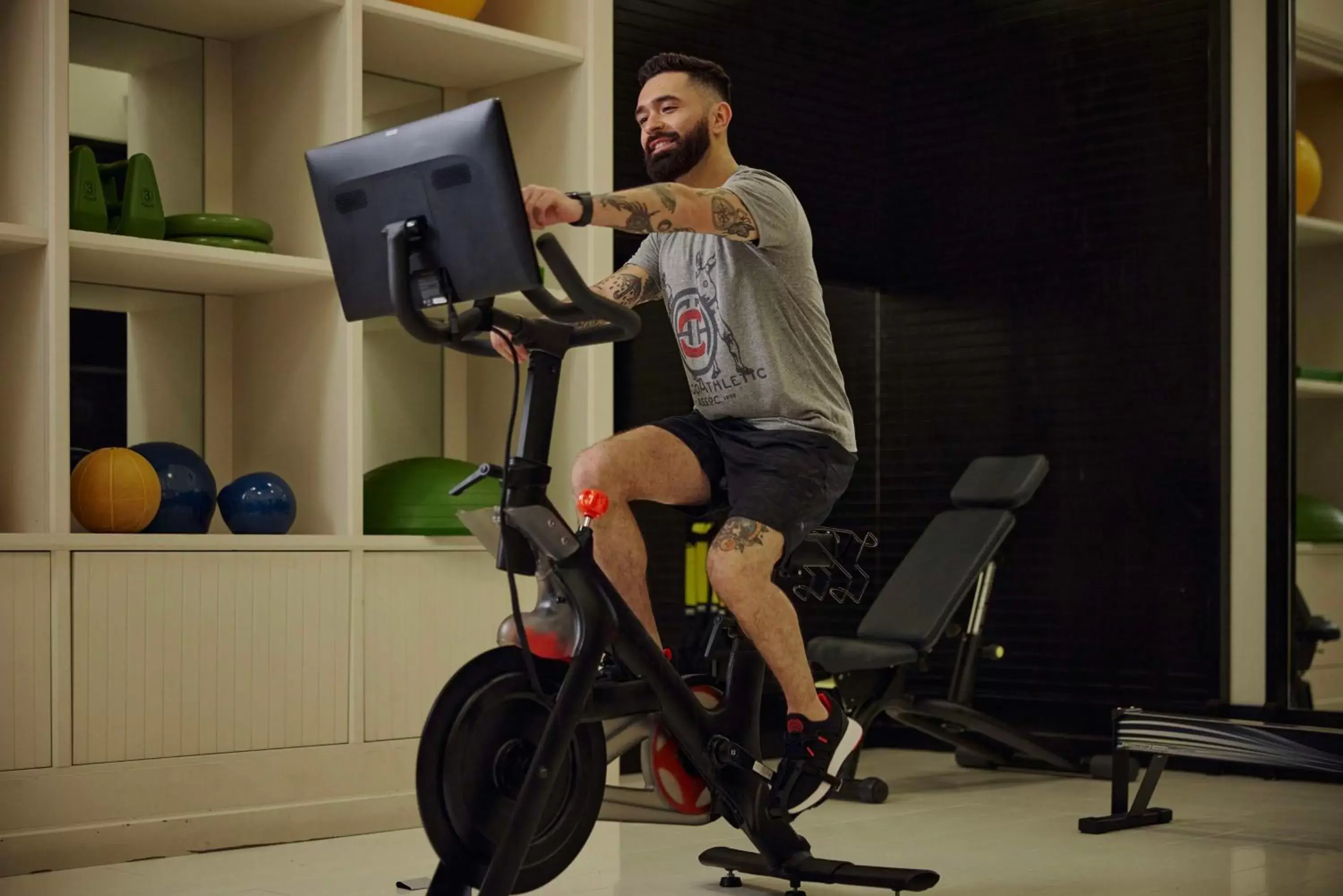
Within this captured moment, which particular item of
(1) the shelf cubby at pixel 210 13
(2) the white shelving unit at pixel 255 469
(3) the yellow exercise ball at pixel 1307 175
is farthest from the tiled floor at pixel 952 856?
(1) the shelf cubby at pixel 210 13

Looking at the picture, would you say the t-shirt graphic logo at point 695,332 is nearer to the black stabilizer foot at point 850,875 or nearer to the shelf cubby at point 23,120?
the black stabilizer foot at point 850,875

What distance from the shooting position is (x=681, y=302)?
3156mm

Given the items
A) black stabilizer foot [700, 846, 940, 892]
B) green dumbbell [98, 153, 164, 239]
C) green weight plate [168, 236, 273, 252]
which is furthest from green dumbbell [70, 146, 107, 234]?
black stabilizer foot [700, 846, 940, 892]

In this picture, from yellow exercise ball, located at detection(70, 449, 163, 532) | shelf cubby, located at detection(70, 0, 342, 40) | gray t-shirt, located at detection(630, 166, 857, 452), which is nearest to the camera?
gray t-shirt, located at detection(630, 166, 857, 452)

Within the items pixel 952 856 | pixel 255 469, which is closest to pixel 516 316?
pixel 952 856

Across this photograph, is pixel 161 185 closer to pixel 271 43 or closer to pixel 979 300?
pixel 271 43

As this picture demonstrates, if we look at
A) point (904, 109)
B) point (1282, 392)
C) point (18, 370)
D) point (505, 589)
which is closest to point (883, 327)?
point (904, 109)

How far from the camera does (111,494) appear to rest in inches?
145

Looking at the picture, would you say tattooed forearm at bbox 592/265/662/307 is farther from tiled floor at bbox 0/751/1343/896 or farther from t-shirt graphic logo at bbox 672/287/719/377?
tiled floor at bbox 0/751/1343/896

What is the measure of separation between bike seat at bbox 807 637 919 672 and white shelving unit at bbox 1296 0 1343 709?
1.29 meters

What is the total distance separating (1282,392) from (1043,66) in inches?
55.2

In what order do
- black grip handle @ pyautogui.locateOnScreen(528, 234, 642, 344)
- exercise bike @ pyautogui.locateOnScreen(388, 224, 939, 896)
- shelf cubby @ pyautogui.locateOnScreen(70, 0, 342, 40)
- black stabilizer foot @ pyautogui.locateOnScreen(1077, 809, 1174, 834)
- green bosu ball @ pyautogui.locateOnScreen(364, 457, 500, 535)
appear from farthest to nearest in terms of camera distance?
green bosu ball @ pyautogui.locateOnScreen(364, 457, 500, 535), shelf cubby @ pyautogui.locateOnScreen(70, 0, 342, 40), black stabilizer foot @ pyautogui.locateOnScreen(1077, 809, 1174, 834), exercise bike @ pyautogui.locateOnScreen(388, 224, 939, 896), black grip handle @ pyautogui.locateOnScreen(528, 234, 642, 344)

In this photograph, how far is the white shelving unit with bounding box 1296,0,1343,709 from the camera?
16.1 feet

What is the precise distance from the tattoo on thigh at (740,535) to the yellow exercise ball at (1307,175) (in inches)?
112
